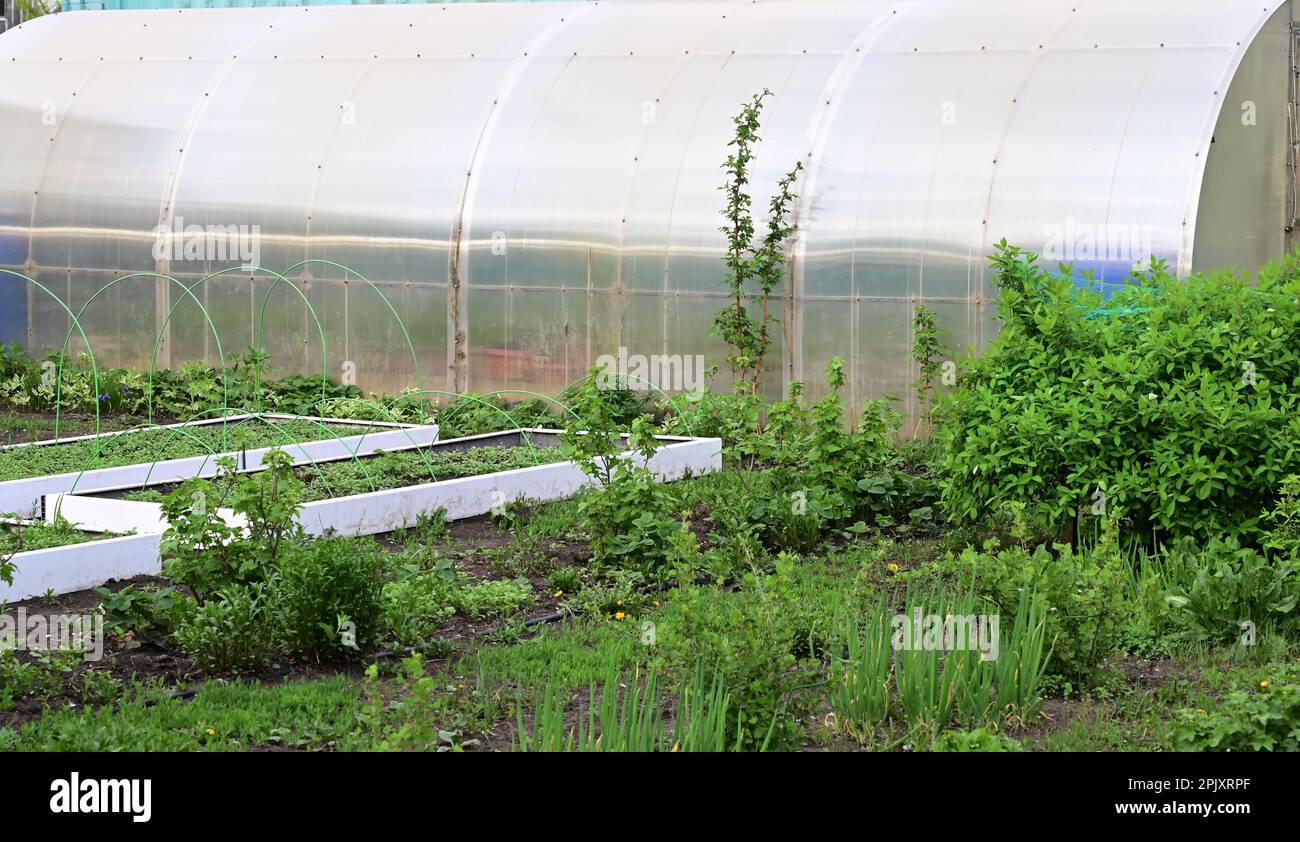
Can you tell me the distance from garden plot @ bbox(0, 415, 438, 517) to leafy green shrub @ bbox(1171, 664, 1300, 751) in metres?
5.87

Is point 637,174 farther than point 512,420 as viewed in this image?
Yes

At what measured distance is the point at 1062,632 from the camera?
6.43m

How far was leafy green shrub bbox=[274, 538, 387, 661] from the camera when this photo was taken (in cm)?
697

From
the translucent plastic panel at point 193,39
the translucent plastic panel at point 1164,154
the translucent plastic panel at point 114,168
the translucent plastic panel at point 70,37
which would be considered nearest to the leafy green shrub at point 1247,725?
the translucent plastic panel at point 1164,154

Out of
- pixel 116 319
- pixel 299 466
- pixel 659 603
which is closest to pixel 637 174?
pixel 299 466

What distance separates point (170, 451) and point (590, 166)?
5561 millimetres

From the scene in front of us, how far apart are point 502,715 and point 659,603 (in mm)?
1919

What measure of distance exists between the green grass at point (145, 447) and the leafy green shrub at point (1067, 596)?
6.14 meters

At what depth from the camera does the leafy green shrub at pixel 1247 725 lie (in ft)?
17.6

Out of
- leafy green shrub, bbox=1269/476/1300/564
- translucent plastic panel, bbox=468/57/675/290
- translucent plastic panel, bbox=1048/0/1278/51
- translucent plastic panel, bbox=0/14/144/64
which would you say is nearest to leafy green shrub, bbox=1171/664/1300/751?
leafy green shrub, bbox=1269/476/1300/564

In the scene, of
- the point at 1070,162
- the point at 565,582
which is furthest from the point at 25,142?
the point at 565,582

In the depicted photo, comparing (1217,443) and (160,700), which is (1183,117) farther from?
(160,700)

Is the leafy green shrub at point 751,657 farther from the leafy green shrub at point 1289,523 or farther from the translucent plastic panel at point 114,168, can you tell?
the translucent plastic panel at point 114,168

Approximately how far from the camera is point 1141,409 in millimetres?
8281
